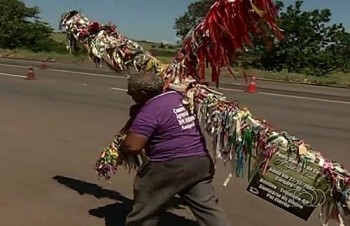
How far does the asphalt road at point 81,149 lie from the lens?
21.8ft

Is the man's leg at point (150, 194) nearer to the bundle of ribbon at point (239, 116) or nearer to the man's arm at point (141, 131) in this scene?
the man's arm at point (141, 131)

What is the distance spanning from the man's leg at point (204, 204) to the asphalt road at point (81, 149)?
999mm

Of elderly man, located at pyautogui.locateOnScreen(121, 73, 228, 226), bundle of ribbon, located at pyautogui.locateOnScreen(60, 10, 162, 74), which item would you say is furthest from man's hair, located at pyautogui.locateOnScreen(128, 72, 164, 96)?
bundle of ribbon, located at pyautogui.locateOnScreen(60, 10, 162, 74)

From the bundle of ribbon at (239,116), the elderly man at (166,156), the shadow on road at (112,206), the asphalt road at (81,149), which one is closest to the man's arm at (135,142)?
the elderly man at (166,156)

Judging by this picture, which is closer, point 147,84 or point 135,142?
point 135,142

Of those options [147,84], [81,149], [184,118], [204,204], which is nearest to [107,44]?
[147,84]

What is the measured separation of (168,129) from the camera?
5.10 metres

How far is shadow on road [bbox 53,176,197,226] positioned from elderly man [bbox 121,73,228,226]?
554 millimetres

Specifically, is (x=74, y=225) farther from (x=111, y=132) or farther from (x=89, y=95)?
(x=89, y=95)

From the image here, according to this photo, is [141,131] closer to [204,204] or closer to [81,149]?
[204,204]

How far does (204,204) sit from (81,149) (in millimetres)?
4868

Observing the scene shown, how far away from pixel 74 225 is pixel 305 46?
1454 inches

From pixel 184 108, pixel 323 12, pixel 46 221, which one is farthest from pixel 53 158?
pixel 323 12

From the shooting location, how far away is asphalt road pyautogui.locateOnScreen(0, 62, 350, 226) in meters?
6.63
